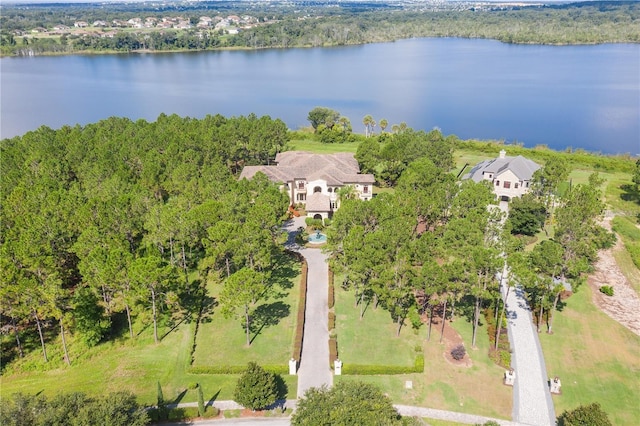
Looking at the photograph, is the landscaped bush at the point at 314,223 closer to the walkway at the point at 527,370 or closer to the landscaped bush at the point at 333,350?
the landscaped bush at the point at 333,350

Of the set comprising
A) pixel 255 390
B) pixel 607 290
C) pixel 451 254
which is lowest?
pixel 607 290

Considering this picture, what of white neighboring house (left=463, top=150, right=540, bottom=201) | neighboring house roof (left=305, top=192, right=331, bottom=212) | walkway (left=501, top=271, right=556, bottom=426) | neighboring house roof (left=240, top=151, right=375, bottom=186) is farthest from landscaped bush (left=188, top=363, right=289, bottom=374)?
white neighboring house (left=463, top=150, right=540, bottom=201)

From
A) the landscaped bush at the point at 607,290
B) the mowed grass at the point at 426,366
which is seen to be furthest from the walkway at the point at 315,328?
the landscaped bush at the point at 607,290

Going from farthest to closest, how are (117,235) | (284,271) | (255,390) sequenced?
(284,271) → (117,235) → (255,390)

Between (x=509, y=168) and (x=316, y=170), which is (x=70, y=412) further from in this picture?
(x=509, y=168)

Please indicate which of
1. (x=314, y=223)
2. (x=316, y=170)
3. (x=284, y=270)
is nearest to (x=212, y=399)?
(x=284, y=270)

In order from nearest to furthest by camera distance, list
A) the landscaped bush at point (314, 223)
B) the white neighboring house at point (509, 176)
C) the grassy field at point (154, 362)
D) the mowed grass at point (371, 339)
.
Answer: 1. the grassy field at point (154, 362)
2. the mowed grass at point (371, 339)
3. the landscaped bush at point (314, 223)
4. the white neighboring house at point (509, 176)
